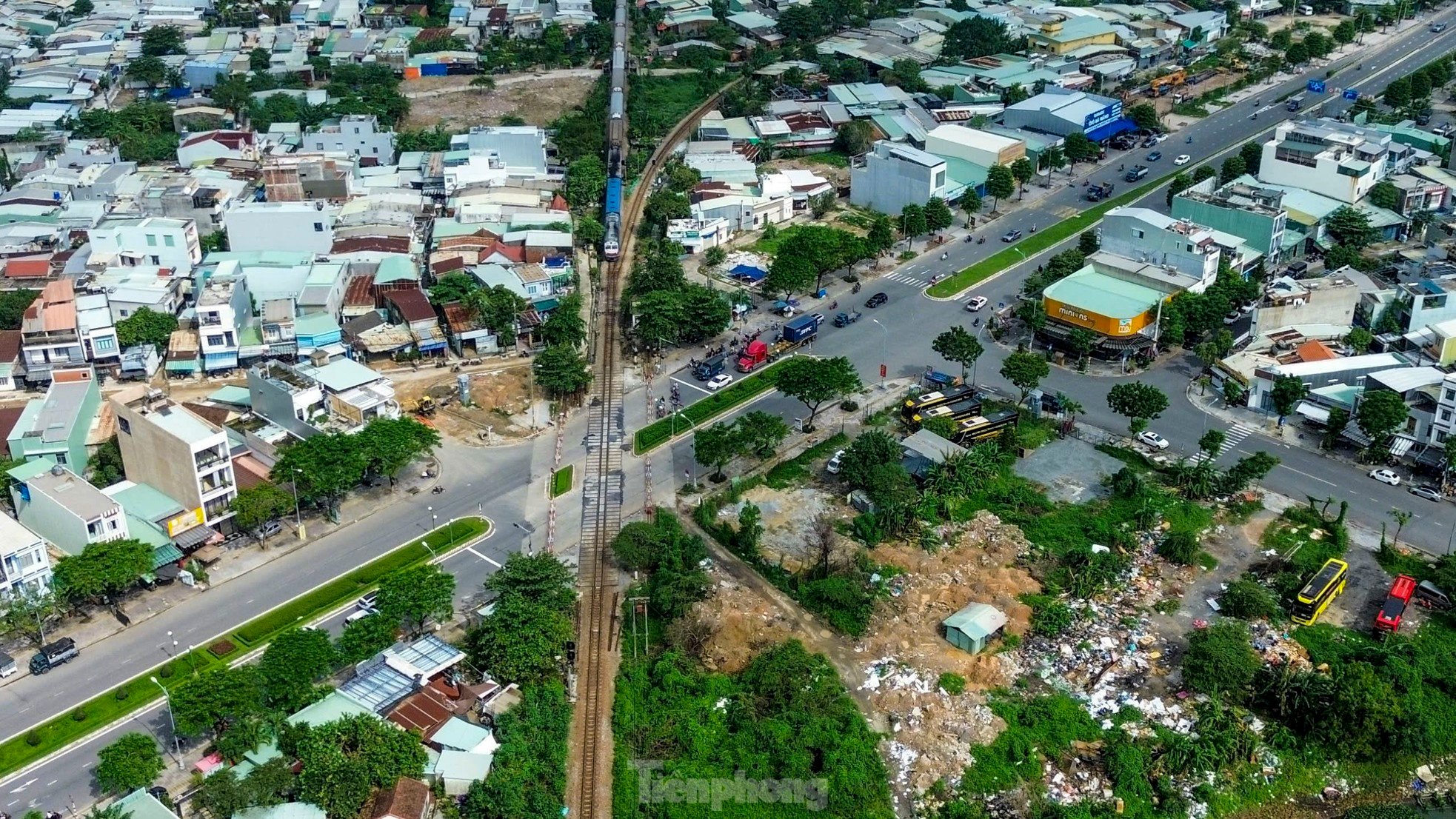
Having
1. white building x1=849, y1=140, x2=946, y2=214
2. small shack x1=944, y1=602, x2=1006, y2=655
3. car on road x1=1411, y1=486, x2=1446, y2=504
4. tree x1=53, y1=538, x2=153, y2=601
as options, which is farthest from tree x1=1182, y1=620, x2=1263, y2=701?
white building x1=849, y1=140, x2=946, y2=214

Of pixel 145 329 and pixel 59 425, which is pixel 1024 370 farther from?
pixel 145 329

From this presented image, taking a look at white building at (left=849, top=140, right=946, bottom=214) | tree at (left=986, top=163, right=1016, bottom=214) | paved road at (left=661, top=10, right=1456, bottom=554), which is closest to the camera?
paved road at (left=661, top=10, right=1456, bottom=554)

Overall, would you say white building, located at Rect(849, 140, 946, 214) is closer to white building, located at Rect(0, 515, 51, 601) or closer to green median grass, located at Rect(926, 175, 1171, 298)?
green median grass, located at Rect(926, 175, 1171, 298)

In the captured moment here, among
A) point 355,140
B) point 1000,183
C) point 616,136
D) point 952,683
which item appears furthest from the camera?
point 616,136

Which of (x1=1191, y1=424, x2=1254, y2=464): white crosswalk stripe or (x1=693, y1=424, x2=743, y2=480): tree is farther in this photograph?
(x1=1191, y1=424, x2=1254, y2=464): white crosswalk stripe

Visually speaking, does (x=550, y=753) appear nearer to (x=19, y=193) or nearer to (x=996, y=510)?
(x=996, y=510)

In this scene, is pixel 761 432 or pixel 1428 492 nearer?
pixel 1428 492

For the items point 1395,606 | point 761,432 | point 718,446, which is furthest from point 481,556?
point 1395,606
